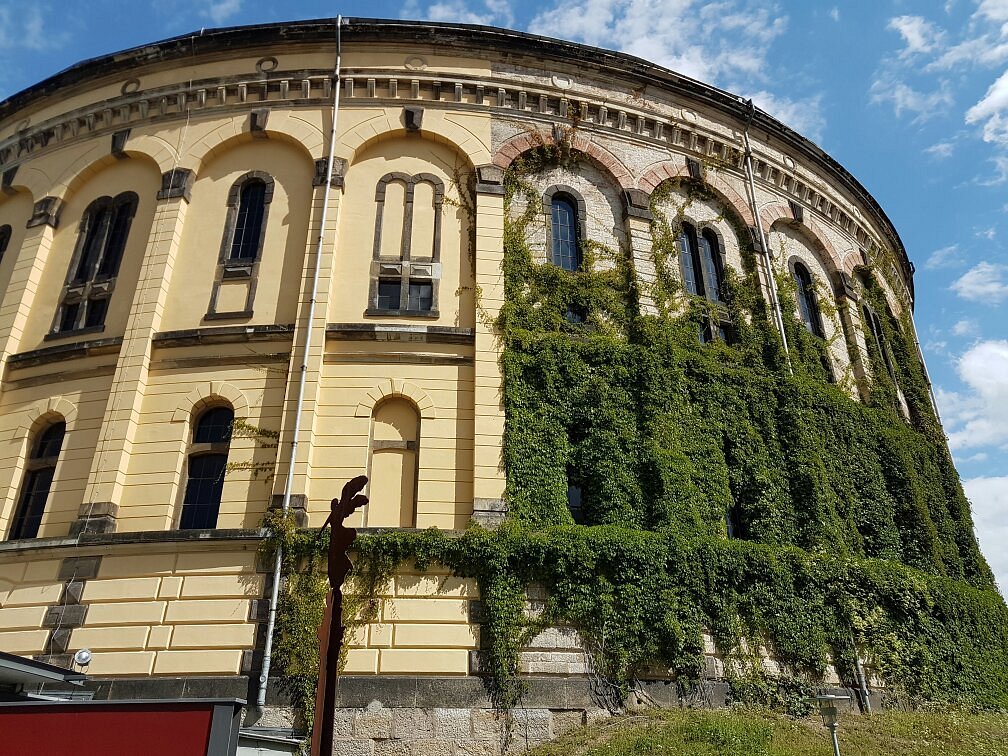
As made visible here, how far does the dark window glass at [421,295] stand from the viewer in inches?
717

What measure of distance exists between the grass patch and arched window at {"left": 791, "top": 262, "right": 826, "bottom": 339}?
11936 millimetres

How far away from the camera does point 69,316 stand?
1936cm

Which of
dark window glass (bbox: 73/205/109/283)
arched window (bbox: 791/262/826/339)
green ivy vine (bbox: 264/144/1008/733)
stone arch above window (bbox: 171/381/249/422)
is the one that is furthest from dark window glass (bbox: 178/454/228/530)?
arched window (bbox: 791/262/826/339)

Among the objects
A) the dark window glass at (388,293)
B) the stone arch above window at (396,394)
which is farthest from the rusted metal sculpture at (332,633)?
the dark window glass at (388,293)

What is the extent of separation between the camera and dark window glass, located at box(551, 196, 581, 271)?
20.1 meters

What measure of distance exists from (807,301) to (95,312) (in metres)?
20.5

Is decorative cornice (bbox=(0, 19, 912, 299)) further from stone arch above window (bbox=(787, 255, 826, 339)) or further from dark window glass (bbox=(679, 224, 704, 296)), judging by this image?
stone arch above window (bbox=(787, 255, 826, 339))

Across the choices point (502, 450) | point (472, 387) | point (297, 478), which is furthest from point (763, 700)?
point (297, 478)

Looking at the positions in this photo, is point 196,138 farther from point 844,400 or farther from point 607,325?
point 844,400

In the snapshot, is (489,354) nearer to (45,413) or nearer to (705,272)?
(705,272)

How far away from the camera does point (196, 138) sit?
20484mm

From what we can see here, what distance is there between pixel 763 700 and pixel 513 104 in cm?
1598

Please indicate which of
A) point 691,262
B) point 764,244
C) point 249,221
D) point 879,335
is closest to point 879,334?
point 879,335

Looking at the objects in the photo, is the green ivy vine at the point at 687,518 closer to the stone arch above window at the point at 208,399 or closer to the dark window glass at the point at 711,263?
the dark window glass at the point at 711,263
